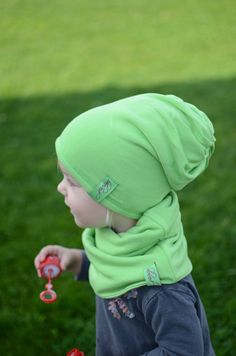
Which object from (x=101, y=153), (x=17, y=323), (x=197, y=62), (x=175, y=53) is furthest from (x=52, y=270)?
(x=175, y=53)

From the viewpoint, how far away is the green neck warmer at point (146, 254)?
142 cm

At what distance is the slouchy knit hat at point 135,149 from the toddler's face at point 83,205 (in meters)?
0.04

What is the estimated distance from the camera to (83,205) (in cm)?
150

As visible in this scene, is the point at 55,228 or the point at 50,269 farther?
the point at 55,228

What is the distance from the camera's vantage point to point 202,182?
395 centimetres

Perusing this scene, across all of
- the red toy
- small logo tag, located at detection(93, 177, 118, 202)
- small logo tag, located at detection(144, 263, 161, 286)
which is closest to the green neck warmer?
small logo tag, located at detection(144, 263, 161, 286)

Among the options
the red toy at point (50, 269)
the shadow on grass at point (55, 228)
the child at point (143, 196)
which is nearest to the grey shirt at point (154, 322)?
the child at point (143, 196)

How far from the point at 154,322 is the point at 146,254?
198 mm

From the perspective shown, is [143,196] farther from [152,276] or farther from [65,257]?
[65,257]

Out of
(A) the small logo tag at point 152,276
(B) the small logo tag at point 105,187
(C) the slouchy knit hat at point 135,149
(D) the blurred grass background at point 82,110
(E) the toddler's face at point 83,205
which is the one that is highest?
(C) the slouchy knit hat at point 135,149

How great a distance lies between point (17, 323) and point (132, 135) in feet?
5.54

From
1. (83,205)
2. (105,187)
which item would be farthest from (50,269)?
(105,187)

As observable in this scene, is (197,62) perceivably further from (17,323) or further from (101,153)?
(101,153)

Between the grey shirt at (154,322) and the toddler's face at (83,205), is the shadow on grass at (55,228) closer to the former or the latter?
the grey shirt at (154,322)
